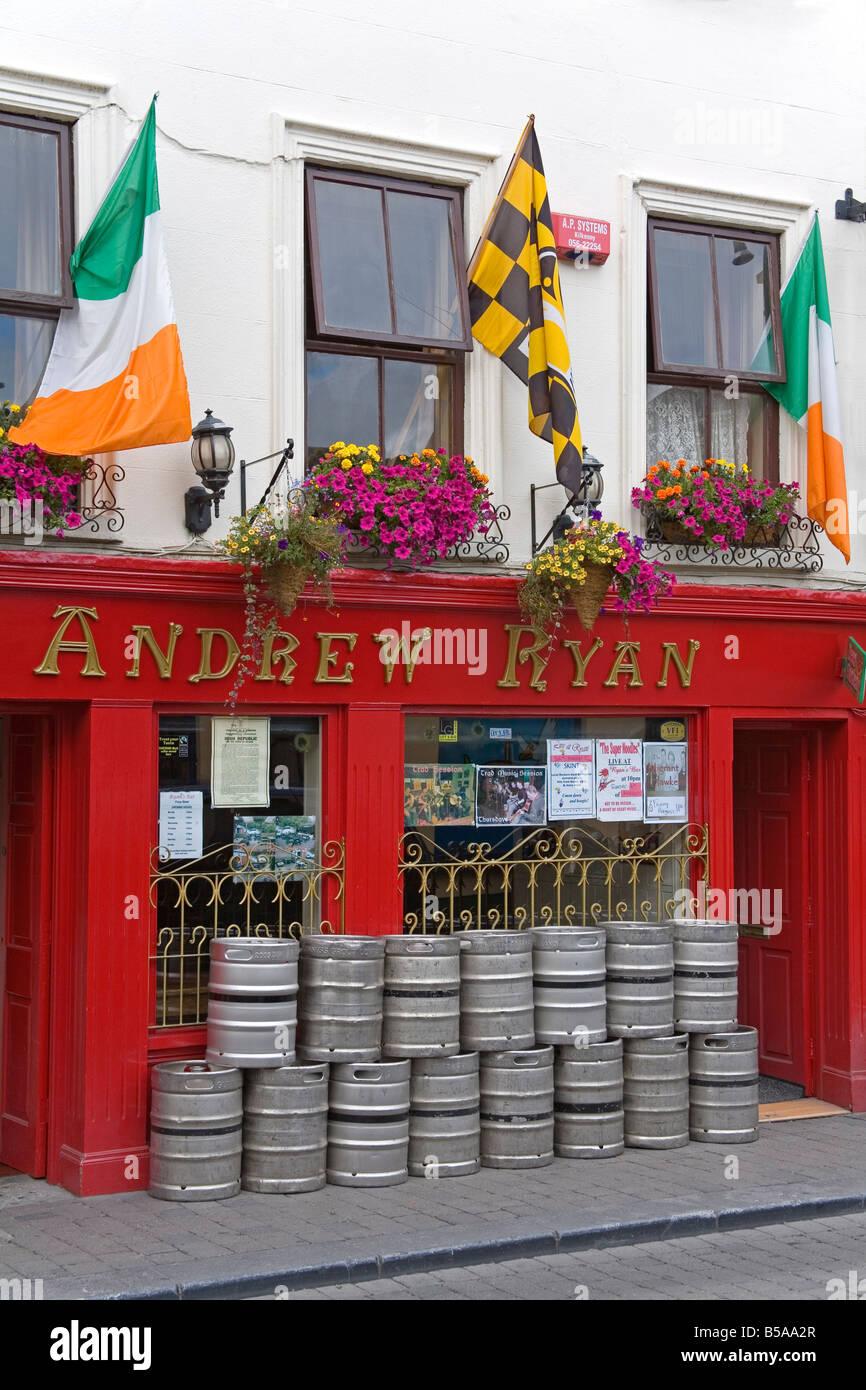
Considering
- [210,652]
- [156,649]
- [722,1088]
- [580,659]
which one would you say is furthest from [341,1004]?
[580,659]

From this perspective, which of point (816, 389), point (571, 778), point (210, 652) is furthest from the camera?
point (816, 389)

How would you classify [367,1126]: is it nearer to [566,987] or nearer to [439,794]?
[566,987]

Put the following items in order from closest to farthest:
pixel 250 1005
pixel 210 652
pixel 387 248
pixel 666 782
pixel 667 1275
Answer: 1. pixel 667 1275
2. pixel 250 1005
3. pixel 210 652
4. pixel 387 248
5. pixel 666 782

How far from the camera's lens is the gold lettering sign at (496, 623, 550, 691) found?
394 inches

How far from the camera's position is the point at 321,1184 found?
345 inches

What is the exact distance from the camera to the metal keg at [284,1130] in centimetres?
867

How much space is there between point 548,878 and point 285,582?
2.84m

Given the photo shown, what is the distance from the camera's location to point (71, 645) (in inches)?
341

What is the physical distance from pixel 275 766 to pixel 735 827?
170 inches

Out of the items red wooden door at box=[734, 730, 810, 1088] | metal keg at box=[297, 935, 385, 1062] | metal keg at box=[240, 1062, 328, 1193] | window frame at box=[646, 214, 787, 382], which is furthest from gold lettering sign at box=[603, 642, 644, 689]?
metal keg at box=[240, 1062, 328, 1193]

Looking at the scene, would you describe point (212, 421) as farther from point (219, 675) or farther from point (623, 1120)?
point (623, 1120)

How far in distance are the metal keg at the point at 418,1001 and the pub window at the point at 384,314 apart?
122 inches

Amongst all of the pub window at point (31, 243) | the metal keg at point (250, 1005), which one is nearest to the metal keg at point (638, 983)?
the metal keg at point (250, 1005)

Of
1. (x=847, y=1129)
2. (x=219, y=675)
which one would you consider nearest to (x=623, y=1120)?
(x=847, y=1129)
